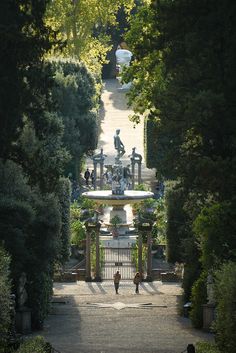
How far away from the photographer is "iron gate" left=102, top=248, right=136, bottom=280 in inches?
2403

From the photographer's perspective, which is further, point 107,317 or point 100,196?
point 100,196

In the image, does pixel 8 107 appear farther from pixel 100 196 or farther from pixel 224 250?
pixel 100 196

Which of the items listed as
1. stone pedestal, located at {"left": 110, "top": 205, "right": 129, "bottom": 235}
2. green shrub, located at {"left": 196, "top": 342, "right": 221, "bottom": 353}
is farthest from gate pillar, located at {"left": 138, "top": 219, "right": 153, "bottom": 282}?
green shrub, located at {"left": 196, "top": 342, "right": 221, "bottom": 353}

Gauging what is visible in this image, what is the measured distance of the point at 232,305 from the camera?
119 feet

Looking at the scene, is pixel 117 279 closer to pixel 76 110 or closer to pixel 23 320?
pixel 23 320

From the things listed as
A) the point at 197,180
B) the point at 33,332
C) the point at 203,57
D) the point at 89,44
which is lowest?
the point at 33,332

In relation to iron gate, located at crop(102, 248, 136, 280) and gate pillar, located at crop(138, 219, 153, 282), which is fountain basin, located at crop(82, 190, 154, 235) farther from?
gate pillar, located at crop(138, 219, 153, 282)

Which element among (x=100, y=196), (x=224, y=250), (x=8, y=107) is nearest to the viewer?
(x=224, y=250)

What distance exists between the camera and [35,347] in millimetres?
Answer: 35031

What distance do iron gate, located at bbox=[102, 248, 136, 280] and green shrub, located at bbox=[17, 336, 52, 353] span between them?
2386 centimetres

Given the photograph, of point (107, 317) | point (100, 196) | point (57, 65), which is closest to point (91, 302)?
point (107, 317)

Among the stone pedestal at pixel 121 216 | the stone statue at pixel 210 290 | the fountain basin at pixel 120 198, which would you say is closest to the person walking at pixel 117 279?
the stone statue at pixel 210 290

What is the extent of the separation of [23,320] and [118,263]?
16987mm

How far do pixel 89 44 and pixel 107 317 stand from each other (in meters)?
54.6
